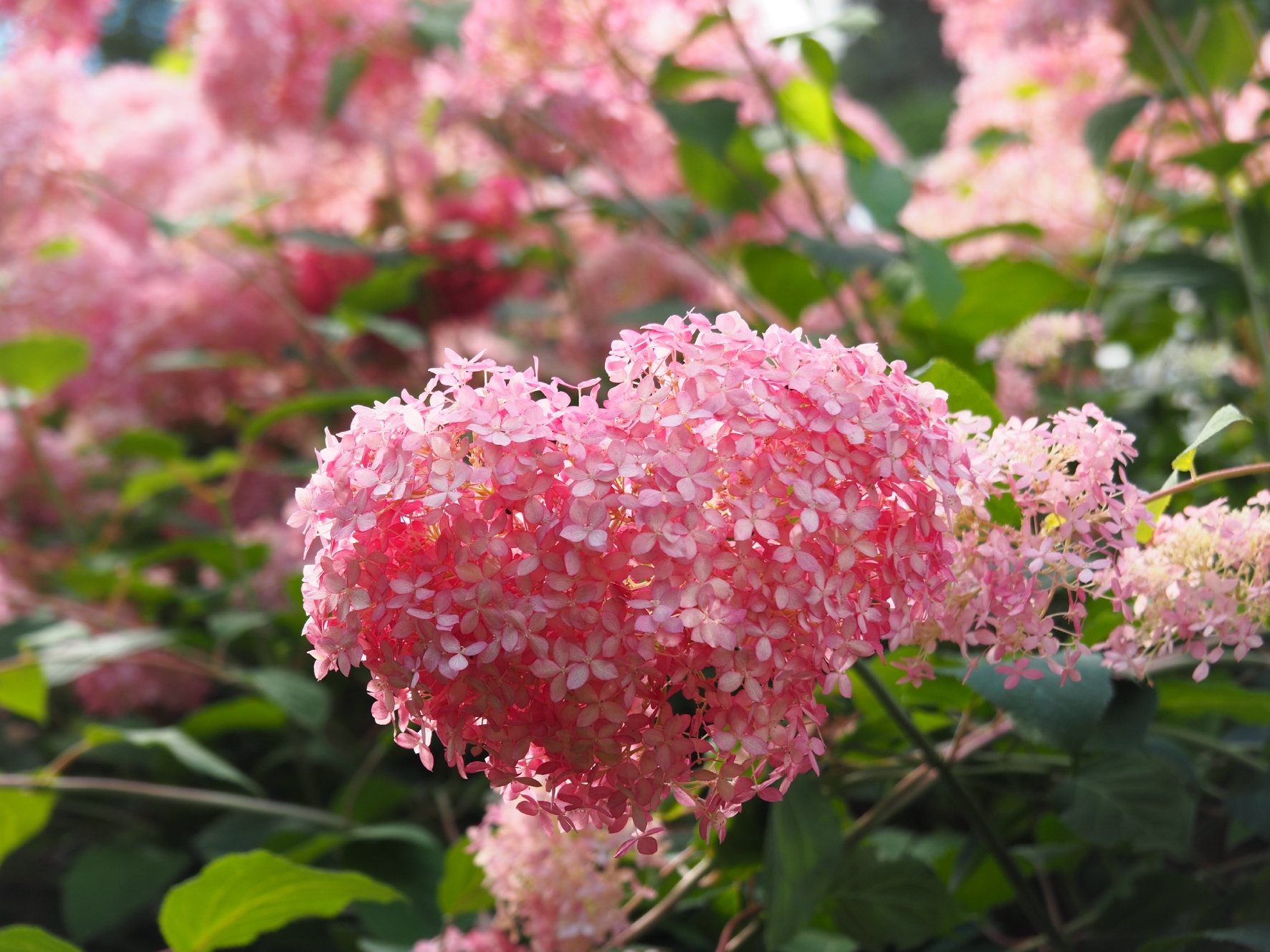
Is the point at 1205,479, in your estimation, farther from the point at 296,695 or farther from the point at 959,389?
the point at 296,695

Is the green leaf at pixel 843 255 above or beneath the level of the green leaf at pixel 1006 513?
above

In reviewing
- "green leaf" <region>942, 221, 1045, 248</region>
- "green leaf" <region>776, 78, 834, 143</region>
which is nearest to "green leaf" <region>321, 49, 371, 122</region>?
"green leaf" <region>776, 78, 834, 143</region>

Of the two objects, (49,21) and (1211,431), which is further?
(49,21)

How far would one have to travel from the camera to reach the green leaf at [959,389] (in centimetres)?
53

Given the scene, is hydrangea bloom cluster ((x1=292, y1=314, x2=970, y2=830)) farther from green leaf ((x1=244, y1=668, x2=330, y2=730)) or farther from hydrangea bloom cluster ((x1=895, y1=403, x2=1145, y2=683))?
green leaf ((x1=244, y1=668, x2=330, y2=730))

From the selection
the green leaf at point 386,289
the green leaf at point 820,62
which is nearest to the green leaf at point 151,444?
the green leaf at point 386,289

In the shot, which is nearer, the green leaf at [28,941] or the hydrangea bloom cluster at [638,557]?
the hydrangea bloom cluster at [638,557]

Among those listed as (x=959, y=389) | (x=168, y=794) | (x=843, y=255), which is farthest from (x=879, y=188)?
(x=168, y=794)

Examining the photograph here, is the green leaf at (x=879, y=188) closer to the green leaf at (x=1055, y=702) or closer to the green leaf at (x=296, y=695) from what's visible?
the green leaf at (x=1055, y=702)

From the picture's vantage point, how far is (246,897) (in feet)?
1.94

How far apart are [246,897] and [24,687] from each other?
0.41 metres

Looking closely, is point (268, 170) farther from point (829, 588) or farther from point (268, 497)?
point (829, 588)

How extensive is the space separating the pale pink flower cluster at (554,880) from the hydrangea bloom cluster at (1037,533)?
23 cm

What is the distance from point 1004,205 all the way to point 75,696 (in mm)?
1255
